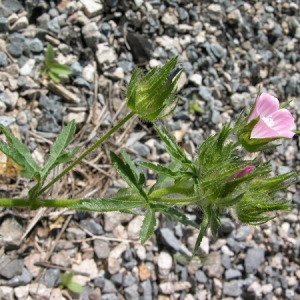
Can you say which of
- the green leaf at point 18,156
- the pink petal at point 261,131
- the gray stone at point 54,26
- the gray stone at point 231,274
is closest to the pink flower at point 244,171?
the pink petal at point 261,131

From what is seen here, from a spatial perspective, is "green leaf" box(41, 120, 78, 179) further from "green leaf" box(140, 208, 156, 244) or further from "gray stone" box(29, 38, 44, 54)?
"gray stone" box(29, 38, 44, 54)

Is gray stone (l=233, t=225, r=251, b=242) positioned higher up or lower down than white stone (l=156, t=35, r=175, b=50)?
lower down

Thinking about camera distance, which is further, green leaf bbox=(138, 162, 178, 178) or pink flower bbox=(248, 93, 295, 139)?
green leaf bbox=(138, 162, 178, 178)

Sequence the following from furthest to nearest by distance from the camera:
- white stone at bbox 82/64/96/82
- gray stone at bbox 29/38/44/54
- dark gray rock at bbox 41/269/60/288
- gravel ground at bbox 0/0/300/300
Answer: white stone at bbox 82/64/96/82 < gray stone at bbox 29/38/44/54 < gravel ground at bbox 0/0/300/300 < dark gray rock at bbox 41/269/60/288

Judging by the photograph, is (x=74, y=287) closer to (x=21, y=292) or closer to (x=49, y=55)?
(x=21, y=292)

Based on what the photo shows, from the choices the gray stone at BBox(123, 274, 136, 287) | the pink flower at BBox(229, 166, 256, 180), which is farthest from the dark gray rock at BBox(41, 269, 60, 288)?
the pink flower at BBox(229, 166, 256, 180)

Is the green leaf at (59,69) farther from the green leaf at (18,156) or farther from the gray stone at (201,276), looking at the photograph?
the gray stone at (201,276)

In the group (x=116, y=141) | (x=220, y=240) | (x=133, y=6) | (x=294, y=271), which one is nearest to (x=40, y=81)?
(x=116, y=141)
